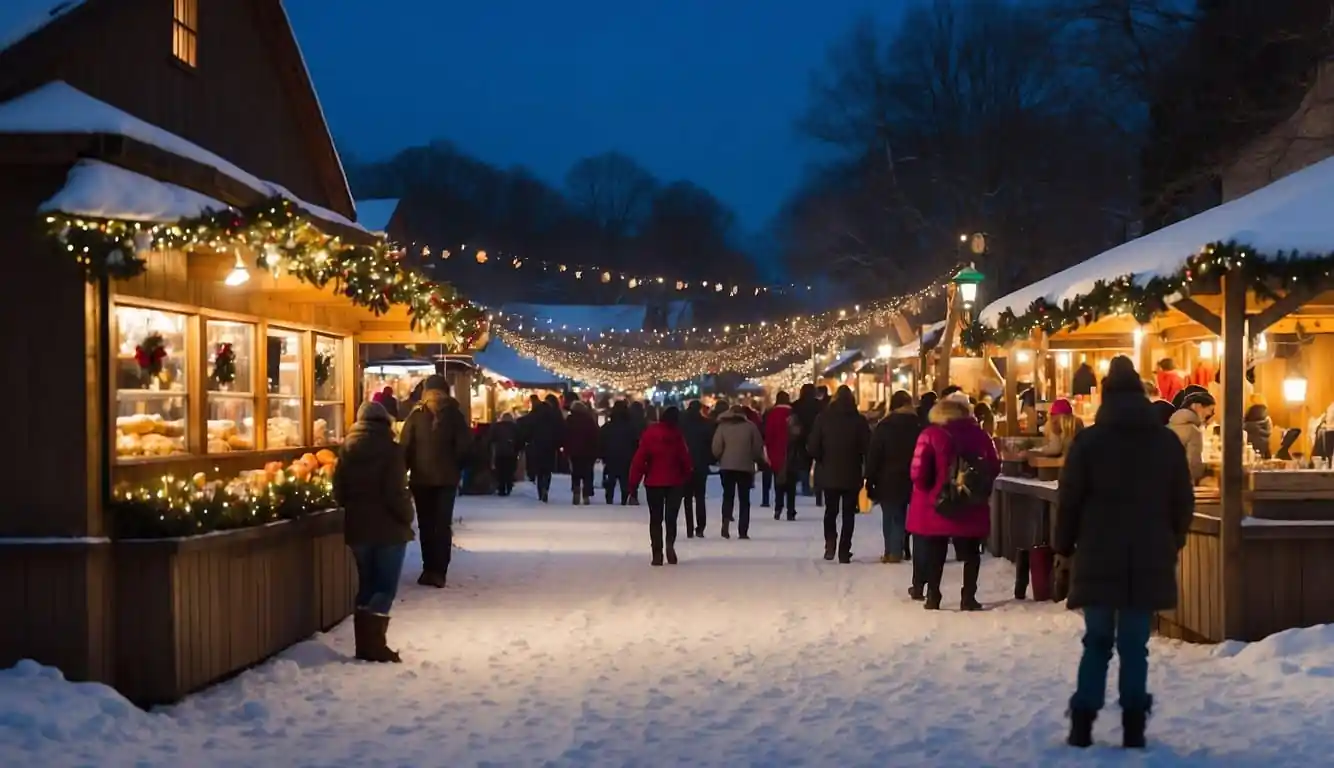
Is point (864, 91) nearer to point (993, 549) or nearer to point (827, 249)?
point (827, 249)

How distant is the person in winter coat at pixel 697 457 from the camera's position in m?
19.9

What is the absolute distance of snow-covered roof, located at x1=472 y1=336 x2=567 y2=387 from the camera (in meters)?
43.7

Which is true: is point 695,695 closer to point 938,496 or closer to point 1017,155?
point 938,496

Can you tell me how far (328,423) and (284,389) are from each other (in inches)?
69.7

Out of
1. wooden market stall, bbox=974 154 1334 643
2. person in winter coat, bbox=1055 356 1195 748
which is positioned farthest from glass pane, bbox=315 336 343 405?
person in winter coat, bbox=1055 356 1195 748

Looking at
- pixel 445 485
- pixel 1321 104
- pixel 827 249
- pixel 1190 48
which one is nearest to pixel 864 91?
pixel 827 249

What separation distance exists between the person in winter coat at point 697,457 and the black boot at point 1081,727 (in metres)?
12.2

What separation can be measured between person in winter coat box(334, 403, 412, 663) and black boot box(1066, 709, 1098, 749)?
15.2 feet

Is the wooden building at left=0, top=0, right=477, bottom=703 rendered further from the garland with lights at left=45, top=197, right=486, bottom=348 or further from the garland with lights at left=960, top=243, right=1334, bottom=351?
the garland with lights at left=960, top=243, right=1334, bottom=351

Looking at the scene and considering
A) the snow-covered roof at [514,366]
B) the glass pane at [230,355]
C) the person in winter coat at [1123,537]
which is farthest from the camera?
the snow-covered roof at [514,366]

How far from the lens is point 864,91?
4869cm

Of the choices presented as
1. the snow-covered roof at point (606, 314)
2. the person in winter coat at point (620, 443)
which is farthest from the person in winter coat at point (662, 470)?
the snow-covered roof at point (606, 314)

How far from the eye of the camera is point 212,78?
42.6ft

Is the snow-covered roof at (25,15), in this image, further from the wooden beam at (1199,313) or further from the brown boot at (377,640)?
the wooden beam at (1199,313)
